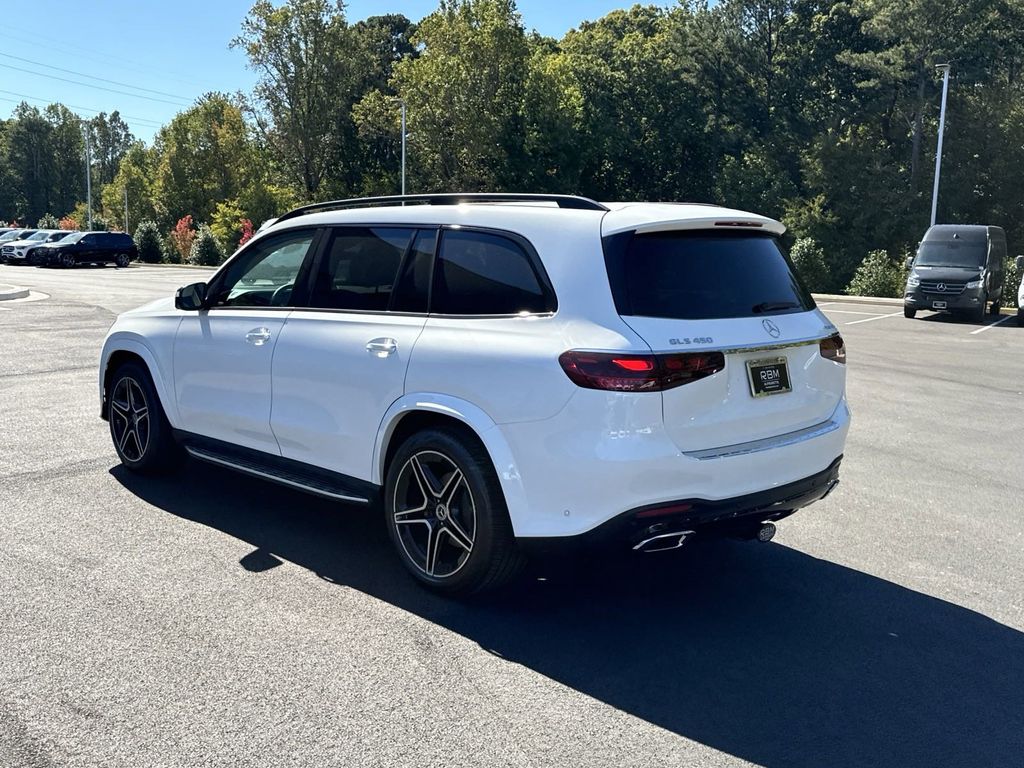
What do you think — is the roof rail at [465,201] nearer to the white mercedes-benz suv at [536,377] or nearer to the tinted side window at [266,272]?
the white mercedes-benz suv at [536,377]

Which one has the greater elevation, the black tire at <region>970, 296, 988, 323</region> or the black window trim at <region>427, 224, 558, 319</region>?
the black window trim at <region>427, 224, 558, 319</region>

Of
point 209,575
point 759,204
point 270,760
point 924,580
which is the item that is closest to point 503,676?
point 270,760

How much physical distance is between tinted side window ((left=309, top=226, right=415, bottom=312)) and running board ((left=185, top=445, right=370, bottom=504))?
0.93m

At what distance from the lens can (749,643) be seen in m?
3.98

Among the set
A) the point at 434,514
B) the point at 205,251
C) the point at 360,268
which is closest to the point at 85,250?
the point at 205,251

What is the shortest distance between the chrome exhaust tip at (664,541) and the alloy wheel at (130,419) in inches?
148

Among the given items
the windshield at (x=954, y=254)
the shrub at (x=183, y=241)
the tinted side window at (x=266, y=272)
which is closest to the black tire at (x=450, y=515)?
the tinted side window at (x=266, y=272)

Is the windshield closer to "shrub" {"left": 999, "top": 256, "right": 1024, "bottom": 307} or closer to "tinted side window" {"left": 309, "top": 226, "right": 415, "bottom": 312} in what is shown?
"shrub" {"left": 999, "top": 256, "right": 1024, "bottom": 307}

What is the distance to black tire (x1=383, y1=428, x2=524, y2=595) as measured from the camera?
4086 mm

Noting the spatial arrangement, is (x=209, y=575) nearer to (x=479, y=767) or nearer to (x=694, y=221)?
(x=479, y=767)

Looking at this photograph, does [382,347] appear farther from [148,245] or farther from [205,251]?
[148,245]

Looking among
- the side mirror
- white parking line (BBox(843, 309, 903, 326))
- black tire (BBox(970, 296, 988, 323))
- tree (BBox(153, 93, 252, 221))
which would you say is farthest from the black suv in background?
the side mirror

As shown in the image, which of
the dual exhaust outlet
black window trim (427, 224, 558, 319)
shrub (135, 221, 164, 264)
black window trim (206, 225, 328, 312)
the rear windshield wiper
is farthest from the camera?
shrub (135, 221, 164, 264)

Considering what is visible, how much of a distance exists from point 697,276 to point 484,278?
3.19 ft
